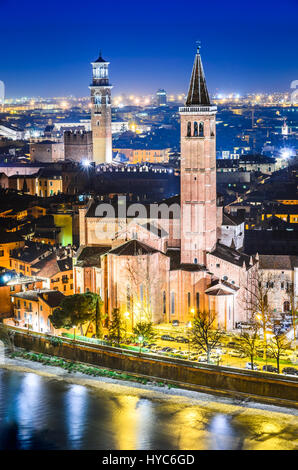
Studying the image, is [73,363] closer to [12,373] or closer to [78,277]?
[12,373]

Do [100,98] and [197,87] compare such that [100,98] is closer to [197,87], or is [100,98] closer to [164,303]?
[197,87]

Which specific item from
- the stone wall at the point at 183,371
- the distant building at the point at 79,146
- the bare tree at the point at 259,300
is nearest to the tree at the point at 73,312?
the stone wall at the point at 183,371

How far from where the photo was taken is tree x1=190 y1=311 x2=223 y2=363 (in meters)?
14.1

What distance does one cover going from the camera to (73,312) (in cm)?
1527

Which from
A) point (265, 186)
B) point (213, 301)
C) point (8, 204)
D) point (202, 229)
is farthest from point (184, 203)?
point (265, 186)


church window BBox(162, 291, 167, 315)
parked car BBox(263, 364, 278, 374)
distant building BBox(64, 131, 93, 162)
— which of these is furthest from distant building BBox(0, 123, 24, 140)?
parked car BBox(263, 364, 278, 374)

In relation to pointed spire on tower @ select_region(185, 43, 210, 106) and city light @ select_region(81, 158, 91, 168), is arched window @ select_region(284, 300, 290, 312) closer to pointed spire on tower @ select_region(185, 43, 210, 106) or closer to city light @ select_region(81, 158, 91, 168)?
pointed spire on tower @ select_region(185, 43, 210, 106)

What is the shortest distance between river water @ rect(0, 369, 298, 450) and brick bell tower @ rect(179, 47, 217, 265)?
3.66m

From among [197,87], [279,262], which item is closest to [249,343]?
[279,262]

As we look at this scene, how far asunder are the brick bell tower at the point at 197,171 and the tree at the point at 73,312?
2.30 m

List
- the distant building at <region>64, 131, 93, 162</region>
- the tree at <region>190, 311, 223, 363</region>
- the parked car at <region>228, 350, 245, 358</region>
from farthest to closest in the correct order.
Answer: the distant building at <region>64, 131, 93, 162</region>, the parked car at <region>228, 350, 245, 358</region>, the tree at <region>190, 311, 223, 363</region>

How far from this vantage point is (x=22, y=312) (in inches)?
659

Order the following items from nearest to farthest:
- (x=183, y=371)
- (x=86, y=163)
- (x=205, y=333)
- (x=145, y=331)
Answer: (x=183, y=371), (x=205, y=333), (x=145, y=331), (x=86, y=163)

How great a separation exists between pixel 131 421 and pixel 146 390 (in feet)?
4.11
